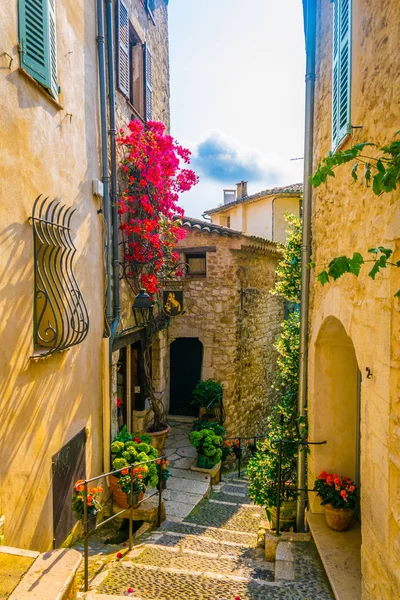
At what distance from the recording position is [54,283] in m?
4.75

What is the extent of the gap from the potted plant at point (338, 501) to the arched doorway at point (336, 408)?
365 mm

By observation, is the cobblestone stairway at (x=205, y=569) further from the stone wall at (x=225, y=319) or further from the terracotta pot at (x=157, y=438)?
the stone wall at (x=225, y=319)

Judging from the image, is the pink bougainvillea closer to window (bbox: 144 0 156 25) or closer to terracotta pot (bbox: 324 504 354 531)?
window (bbox: 144 0 156 25)

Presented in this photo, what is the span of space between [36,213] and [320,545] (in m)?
4.60

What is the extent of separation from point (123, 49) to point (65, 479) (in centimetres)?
683

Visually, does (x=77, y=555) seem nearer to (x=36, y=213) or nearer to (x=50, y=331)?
(x=50, y=331)

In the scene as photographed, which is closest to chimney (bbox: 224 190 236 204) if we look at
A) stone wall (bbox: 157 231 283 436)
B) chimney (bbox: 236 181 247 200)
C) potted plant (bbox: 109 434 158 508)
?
chimney (bbox: 236 181 247 200)

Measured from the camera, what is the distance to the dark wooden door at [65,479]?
490cm

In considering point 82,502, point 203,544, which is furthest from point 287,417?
point 82,502

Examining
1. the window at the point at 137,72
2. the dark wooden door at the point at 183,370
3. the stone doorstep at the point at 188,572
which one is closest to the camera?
the stone doorstep at the point at 188,572

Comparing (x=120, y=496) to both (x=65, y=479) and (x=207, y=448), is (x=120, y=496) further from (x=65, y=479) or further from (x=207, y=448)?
→ (x=207, y=448)

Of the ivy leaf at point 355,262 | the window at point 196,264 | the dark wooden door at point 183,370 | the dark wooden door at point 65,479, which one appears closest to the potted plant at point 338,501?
the dark wooden door at point 65,479

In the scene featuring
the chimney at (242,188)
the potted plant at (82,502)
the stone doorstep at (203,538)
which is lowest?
the stone doorstep at (203,538)

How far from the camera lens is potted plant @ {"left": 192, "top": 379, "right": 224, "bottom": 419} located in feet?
34.2
